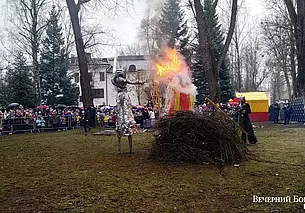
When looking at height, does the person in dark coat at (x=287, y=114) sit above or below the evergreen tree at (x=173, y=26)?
below

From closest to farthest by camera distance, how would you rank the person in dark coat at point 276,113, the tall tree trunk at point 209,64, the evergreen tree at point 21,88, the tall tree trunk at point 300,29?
the tall tree trunk at point 209,64, the tall tree trunk at point 300,29, the person in dark coat at point 276,113, the evergreen tree at point 21,88

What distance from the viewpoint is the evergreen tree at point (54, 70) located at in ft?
116

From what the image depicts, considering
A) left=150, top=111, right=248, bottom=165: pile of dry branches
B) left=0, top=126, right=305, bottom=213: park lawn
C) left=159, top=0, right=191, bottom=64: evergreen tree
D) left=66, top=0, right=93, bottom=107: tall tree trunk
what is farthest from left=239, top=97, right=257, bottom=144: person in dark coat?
left=159, top=0, right=191, bottom=64: evergreen tree

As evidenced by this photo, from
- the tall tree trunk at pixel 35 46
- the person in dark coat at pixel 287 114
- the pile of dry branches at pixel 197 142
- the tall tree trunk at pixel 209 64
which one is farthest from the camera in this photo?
the tall tree trunk at pixel 35 46

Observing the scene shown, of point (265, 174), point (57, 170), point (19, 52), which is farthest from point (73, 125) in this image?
point (265, 174)

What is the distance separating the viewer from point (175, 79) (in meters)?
14.6

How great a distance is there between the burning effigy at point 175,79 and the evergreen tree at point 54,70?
22.2m

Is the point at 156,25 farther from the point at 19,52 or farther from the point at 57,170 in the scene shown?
the point at 57,170

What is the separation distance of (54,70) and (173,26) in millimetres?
13794

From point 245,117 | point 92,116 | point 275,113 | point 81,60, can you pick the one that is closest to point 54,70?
point 81,60

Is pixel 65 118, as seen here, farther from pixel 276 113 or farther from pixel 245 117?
pixel 276 113

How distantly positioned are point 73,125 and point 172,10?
68.2ft

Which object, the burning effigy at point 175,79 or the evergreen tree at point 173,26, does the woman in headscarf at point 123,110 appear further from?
the evergreen tree at point 173,26

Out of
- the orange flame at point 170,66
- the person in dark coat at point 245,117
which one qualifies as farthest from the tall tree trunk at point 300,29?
the orange flame at point 170,66
